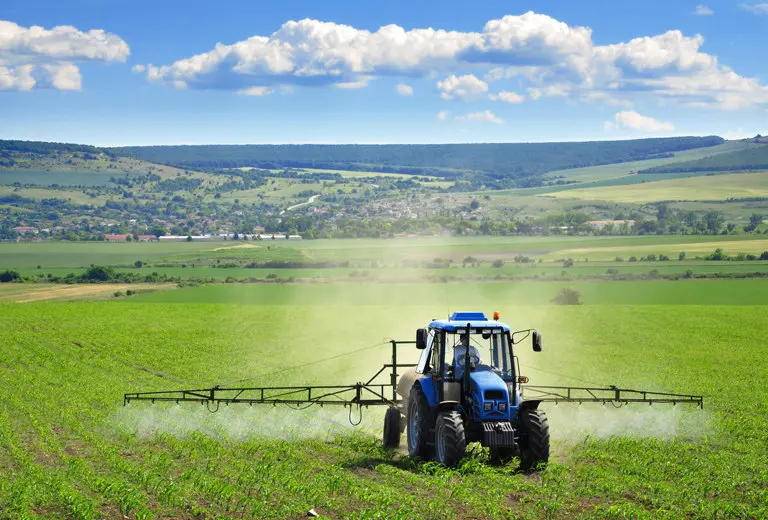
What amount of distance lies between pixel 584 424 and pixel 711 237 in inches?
4528

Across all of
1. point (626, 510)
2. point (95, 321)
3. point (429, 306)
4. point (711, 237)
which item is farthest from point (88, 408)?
point (711, 237)

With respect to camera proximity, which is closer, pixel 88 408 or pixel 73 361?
pixel 88 408

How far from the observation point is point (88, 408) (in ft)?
97.3

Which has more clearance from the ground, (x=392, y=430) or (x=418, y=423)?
(x=418, y=423)

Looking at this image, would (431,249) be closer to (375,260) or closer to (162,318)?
(375,260)

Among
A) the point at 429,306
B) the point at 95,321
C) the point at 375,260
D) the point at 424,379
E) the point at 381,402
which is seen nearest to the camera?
the point at 424,379

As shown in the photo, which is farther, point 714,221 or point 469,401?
point 714,221

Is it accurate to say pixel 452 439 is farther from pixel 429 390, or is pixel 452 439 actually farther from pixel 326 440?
pixel 326 440

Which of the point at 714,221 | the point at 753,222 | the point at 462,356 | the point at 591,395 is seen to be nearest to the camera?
the point at 462,356

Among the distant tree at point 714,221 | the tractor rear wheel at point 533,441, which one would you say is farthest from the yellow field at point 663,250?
the tractor rear wheel at point 533,441

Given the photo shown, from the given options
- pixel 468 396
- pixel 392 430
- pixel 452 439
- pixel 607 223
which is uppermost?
pixel 468 396

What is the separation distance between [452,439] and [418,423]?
183 cm

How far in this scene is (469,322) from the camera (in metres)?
21.8

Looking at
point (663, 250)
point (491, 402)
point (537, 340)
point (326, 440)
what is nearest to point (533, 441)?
point (491, 402)
